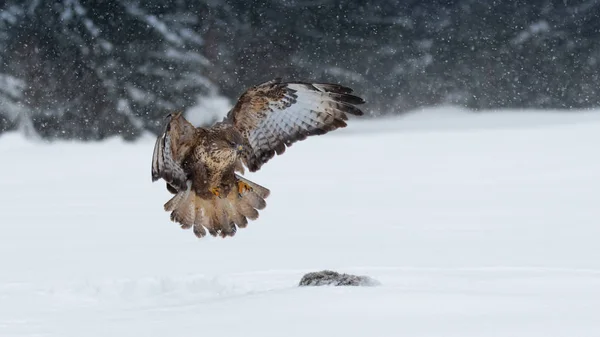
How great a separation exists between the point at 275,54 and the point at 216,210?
40.9 ft

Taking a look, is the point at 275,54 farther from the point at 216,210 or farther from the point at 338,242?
the point at 216,210

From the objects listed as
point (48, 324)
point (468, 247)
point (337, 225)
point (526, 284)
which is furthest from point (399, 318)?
point (337, 225)

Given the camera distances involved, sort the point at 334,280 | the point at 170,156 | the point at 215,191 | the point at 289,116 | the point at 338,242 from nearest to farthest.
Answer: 1. the point at 334,280
2. the point at 170,156
3. the point at 215,191
4. the point at 289,116
5. the point at 338,242

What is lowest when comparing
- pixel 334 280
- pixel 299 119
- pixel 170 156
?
pixel 334 280

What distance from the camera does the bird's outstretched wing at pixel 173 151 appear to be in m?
5.13

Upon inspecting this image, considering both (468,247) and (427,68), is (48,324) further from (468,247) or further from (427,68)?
(427,68)

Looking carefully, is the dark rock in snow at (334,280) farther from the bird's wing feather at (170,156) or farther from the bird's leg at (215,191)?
the bird's wing feather at (170,156)

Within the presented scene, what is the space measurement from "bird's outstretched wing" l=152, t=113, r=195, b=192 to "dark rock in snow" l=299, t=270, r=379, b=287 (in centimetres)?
86

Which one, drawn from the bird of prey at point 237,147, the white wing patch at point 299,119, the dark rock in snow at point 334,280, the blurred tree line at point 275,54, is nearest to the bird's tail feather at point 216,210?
the bird of prey at point 237,147

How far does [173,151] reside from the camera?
5352 millimetres

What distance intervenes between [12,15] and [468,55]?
8.02 meters

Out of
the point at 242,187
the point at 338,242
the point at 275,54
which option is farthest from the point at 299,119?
the point at 275,54

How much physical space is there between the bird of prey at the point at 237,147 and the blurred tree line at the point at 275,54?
37.5 ft

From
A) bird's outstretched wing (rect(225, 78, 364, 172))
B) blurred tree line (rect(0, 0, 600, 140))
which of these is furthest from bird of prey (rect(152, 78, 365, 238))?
blurred tree line (rect(0, 0, 600, 140))
